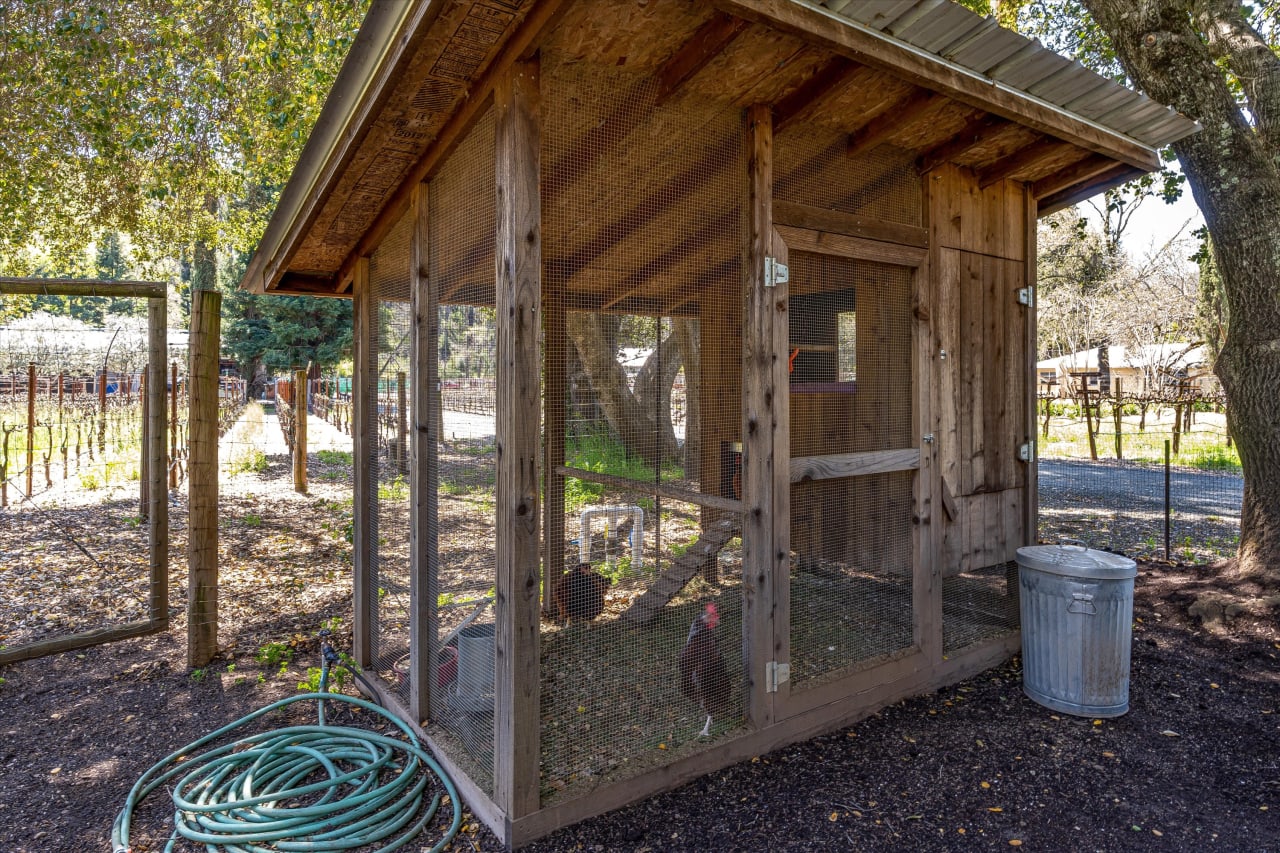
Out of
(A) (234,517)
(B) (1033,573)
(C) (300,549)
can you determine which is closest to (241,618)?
(C) (300,549)

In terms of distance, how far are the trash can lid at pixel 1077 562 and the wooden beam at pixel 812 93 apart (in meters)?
2.15

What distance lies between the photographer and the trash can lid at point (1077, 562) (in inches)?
111

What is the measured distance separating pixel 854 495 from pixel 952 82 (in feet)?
5.23

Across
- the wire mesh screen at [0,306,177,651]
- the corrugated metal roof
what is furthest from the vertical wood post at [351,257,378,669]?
the corrugated metal roof

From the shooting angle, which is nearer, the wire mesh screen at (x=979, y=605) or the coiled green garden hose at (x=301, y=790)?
the coiled green garden hose at (x=301, y=790)

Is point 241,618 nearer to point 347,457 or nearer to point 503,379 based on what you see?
point 503,379

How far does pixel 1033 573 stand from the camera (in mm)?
3027

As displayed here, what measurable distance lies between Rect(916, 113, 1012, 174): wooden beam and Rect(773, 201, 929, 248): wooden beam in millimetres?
302

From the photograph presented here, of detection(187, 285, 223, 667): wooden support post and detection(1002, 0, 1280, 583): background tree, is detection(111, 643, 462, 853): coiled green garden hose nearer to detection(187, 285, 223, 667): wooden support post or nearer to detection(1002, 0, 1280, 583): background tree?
detection(187, 285, 223, 667): wooden support post

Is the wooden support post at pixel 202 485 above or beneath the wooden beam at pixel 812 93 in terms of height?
beneath

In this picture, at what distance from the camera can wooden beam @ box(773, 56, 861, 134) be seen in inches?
90.4

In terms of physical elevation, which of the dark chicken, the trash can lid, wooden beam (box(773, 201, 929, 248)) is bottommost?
the dark chicken

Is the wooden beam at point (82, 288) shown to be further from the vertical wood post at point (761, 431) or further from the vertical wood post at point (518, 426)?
the vertical wood post at point (761, 431)

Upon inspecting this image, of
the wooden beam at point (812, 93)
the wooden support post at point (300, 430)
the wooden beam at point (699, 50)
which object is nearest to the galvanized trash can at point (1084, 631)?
the wooden beam at point (812, 93)
